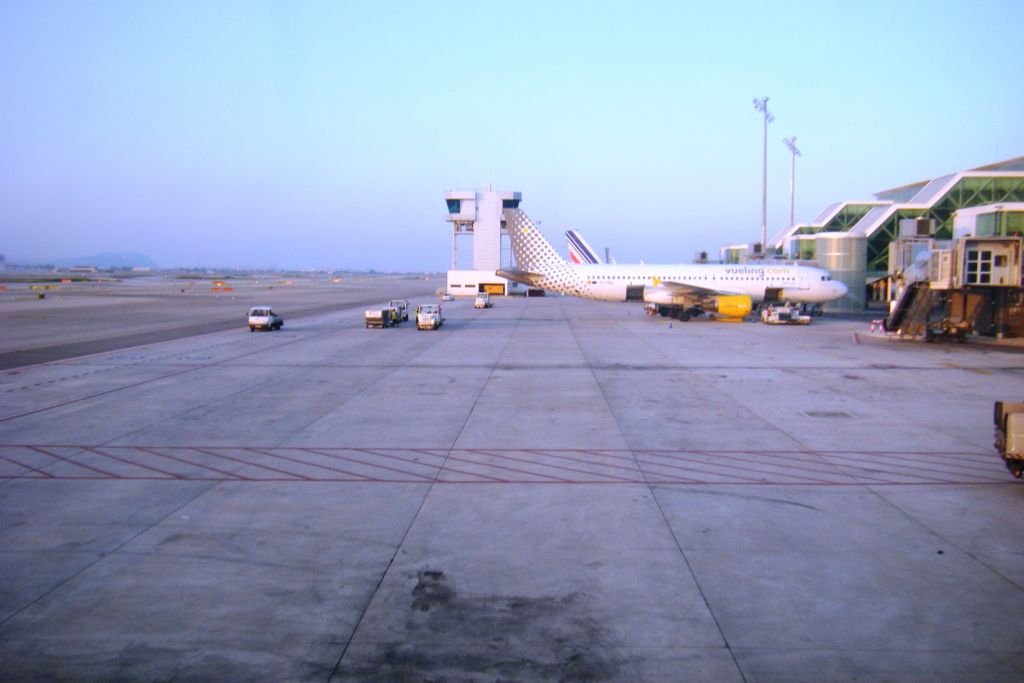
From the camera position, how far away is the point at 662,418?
749 inches

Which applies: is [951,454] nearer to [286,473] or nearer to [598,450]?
[598,450]

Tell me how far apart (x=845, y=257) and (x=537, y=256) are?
27.0 meters

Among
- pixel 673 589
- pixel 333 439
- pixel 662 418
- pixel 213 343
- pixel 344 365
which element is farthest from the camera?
pixel 213 343

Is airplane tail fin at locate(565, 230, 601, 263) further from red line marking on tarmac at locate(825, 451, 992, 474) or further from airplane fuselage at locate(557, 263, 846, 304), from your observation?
red line marking on tarmac at locate(825, 451, 992, 474)

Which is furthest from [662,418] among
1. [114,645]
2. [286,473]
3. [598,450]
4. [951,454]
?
[114,645]

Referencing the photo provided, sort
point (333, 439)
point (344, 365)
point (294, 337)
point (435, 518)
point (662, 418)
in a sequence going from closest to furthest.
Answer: point (435, 518), point (333, 439), point (662, 418), point (344, 365), point (294, 337)

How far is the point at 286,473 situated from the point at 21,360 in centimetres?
2312

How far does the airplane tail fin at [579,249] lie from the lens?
7638 cm

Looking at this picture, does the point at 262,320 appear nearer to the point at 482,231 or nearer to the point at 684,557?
the point at 684,557

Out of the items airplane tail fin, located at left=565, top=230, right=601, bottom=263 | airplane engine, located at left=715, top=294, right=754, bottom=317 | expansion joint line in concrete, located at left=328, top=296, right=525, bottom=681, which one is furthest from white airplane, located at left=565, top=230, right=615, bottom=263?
expansion joint line in concrete, located at left=328, top=296, right=525, bottom=681

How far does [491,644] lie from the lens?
7.51 metres

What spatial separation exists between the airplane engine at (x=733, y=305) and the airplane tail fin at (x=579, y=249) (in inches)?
1009

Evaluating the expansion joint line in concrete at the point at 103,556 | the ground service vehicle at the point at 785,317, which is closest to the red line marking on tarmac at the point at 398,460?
the expansion joint line in concrete at the point at 103,556

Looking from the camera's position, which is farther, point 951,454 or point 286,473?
point 951,454
